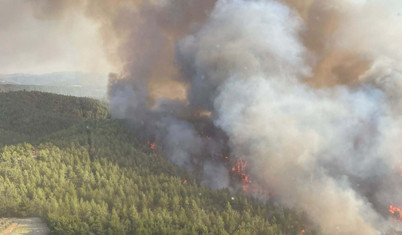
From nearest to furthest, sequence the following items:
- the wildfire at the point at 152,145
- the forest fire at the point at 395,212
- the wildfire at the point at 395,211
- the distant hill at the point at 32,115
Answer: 1. the forest fire at the point at 395,212
2. the wildfire at the point at 395,211
3. the wildfire at the point at 152,145
4. the distant hill at the point at 32,115

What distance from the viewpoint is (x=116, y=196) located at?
39.6 meters

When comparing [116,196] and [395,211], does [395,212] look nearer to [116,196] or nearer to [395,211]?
[395,211]

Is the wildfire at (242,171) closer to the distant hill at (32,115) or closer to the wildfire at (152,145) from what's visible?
the wildfire at (152,145)

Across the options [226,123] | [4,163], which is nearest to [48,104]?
[4,163]

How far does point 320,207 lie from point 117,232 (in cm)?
3052

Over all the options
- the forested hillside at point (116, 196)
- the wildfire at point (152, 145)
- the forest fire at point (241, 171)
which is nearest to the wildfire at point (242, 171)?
the forest fire at point (241, 171)

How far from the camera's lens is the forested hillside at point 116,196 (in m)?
31.7

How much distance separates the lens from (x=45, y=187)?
40156 mm

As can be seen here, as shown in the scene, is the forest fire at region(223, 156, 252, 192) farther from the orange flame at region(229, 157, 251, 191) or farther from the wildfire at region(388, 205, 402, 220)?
the wildfire at region(388, 205, 402, 220)

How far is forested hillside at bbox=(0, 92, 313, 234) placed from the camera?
3173 centimetres

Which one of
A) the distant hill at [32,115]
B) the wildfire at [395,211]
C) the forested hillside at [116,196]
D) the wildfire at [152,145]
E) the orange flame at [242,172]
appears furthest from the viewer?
the distant hill at [32,115]

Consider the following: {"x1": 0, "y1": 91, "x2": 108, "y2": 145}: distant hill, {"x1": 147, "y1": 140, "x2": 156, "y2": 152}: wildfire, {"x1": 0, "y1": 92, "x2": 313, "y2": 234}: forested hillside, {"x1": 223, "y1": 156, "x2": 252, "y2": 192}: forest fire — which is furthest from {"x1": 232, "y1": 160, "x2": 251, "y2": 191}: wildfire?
{"x1": 0, "y1": 91, "x2": 108, "y2": 145}: distant hill

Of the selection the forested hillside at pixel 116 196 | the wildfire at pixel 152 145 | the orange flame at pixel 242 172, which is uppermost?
the wildfire at pixel 152 145

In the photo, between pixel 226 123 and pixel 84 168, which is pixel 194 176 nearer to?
pixel 226 123
